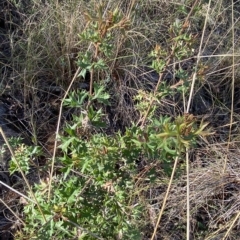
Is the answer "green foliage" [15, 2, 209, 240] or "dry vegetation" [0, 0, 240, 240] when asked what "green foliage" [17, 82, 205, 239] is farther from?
"dry vegetation" [0, 0, 240, 240]

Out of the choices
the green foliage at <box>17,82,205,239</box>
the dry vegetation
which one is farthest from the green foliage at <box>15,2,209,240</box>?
the dry vegetation

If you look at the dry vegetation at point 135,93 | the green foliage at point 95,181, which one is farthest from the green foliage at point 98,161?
the dry vegetation at point 135,93

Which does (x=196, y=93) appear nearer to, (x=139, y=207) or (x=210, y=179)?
(x=210, y=179)

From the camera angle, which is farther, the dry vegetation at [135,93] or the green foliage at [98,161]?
the dry vegetation at [135,93]

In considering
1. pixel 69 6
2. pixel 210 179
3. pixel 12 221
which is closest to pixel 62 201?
pixel 12 221

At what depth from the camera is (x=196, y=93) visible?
239 centimetres

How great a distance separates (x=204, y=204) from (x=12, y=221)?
680 mm

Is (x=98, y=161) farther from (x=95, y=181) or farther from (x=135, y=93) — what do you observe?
(x=135, y=93)

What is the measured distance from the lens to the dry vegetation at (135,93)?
78.2 inches

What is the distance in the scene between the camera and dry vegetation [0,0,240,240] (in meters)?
1.99

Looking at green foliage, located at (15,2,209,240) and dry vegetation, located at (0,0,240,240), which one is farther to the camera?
dry vegetation, located at (0,0,240,240)

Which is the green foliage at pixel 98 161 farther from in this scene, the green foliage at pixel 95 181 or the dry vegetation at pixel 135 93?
the dry vegetation at pixel 135 93

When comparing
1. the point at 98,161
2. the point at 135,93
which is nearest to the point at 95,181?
the point at 98,161

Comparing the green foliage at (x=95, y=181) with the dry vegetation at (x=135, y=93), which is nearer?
the green foliage at (x=95, y=181)
